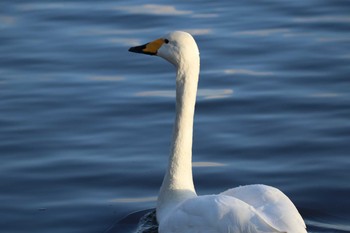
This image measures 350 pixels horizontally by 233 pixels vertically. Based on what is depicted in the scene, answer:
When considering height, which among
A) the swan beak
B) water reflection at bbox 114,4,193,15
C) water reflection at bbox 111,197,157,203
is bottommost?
water reflection at bbox 111,197,157,203

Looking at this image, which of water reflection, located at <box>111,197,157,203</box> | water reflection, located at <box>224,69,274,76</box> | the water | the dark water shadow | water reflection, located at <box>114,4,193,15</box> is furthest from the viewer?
water reflection, located at <box>114,4,193,15</box>

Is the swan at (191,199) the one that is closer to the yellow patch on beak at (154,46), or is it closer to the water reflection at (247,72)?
the yellow patch on beak at (154,46)

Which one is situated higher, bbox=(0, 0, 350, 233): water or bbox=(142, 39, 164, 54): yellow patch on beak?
bbox=(142, 39, 164, 54): yellow patch on beak

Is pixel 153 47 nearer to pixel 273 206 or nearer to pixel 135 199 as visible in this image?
pixel 135 199

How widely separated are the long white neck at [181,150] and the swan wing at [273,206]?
2.38ft

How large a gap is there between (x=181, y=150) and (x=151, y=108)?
274cm

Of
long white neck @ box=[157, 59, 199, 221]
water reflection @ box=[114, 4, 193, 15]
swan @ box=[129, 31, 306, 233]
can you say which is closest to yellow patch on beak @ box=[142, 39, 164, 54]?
swan @ box=[129, 31, 306, 233]

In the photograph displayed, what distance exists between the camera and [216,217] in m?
7.56

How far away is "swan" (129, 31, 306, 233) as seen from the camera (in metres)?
7.44

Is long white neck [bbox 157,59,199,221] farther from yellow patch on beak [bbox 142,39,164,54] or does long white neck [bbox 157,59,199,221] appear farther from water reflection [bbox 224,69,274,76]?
water reflection [bbox 224,69,274,76]

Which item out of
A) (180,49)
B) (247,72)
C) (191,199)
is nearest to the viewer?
(191,199)

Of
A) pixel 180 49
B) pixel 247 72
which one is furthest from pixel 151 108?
pixel 180 49

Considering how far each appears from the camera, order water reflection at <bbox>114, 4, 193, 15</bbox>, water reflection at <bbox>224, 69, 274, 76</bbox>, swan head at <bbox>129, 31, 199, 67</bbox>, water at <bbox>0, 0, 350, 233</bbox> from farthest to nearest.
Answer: water reflection at <bbox>114, 4, 193, 15</bbox> → water reflection at <bbox>224, 69, 274, 76</bbox> → water at <bbox>0, 0, 350, 233</bbox> → swan head at <bbox>129, 31, 199, 67</bbox>

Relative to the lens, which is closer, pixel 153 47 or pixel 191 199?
pixel 191 199
